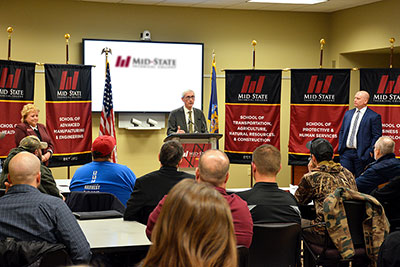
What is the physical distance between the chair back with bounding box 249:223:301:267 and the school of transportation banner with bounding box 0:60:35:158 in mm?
4315

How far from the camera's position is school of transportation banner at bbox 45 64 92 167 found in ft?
23.5

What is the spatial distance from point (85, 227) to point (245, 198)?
1044 millimetres

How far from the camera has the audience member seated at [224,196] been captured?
304cm

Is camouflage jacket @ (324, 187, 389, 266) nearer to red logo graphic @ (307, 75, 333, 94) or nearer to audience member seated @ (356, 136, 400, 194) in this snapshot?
audience member seated @ (356, 136, 400, 194)

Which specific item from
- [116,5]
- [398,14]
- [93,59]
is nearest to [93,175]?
[93,59]

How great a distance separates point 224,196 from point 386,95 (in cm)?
492

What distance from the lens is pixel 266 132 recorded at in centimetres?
768

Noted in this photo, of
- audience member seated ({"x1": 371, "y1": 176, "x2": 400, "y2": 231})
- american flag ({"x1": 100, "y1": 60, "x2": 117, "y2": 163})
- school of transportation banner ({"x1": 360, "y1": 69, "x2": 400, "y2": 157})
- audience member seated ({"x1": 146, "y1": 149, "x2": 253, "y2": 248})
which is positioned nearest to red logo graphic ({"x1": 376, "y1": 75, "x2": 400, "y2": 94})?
school of transportation banner ({"x1": 360, "y1": 69, "x2": 400, "y2": 157})

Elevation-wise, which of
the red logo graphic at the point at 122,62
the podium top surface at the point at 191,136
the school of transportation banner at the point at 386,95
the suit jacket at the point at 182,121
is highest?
the red logo graphic at the point at 122,62

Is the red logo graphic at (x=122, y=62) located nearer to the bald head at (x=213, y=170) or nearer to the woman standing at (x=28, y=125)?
the woman standing at (x=28, y=125)

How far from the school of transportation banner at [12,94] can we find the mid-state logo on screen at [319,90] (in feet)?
12.1

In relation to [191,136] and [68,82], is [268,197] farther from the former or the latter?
[68,82]

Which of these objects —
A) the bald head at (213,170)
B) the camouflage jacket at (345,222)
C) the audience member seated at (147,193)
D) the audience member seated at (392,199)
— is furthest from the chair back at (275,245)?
the audience member seated at (392,199)

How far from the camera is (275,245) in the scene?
10.9 feet
